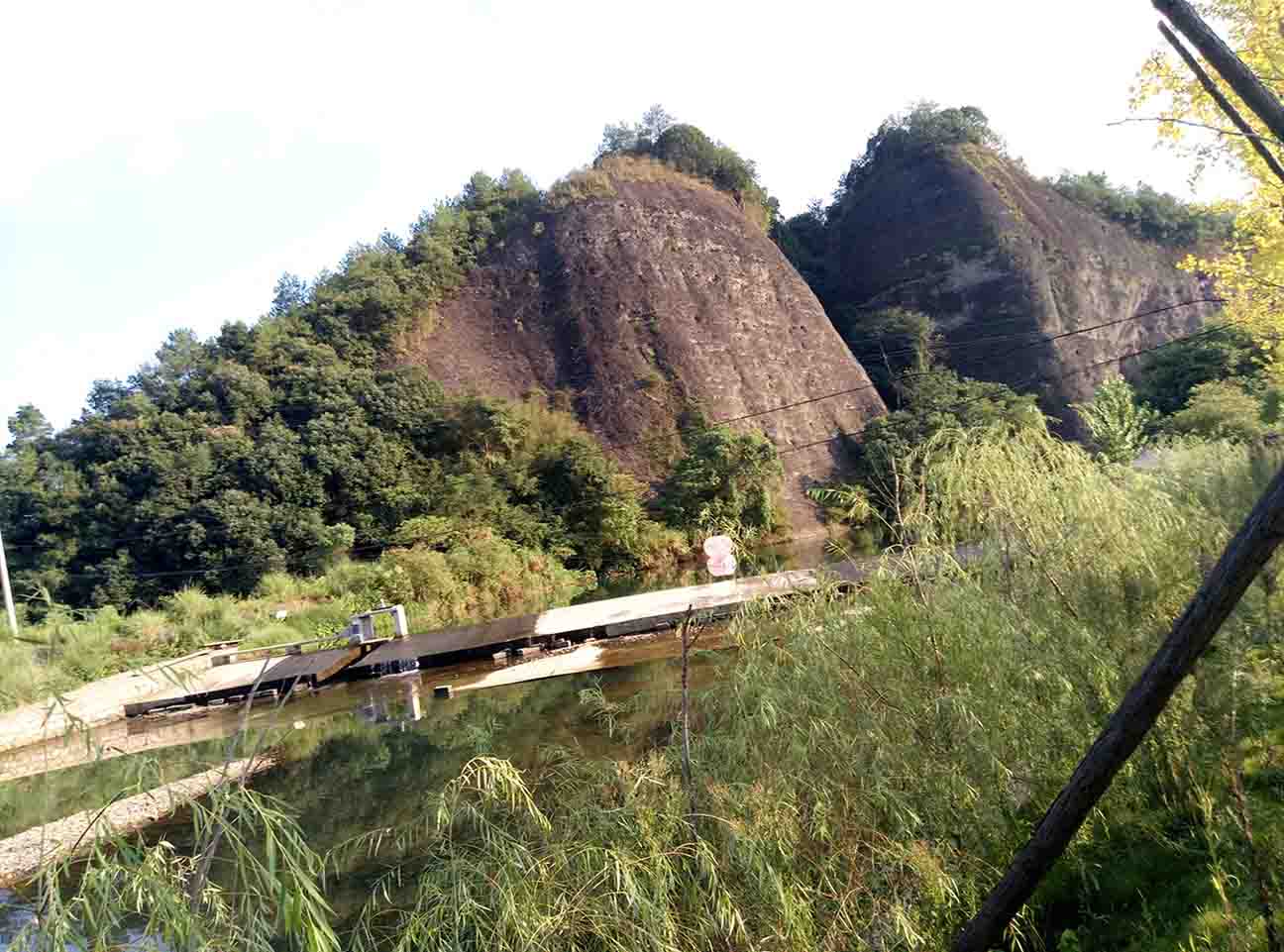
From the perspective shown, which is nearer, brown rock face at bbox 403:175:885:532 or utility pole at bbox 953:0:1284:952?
utility pole at bbox 953:0:1284:952

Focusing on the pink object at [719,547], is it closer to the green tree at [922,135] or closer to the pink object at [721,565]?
the pink object at [721,565]

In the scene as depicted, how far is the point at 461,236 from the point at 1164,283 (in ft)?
113

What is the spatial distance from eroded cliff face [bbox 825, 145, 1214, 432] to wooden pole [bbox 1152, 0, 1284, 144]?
35271mm

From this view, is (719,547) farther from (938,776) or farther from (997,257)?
(997,257)

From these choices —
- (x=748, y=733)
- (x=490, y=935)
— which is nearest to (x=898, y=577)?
(x=748, y=733)

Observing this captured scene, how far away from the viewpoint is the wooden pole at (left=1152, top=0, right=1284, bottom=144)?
1.62m

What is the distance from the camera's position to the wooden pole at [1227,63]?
5.30ft

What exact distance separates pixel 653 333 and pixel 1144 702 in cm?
3175

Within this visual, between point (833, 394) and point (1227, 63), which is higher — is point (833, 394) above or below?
below

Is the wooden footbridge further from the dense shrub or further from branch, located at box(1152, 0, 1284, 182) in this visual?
the dense shrub

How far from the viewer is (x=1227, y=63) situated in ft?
5.37

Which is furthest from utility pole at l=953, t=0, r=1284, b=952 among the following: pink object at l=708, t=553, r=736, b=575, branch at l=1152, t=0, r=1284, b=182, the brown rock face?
the brown rock face

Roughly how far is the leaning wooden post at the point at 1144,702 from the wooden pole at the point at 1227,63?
693 millimetres

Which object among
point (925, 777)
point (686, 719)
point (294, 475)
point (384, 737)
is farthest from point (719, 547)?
point (294, 475)
